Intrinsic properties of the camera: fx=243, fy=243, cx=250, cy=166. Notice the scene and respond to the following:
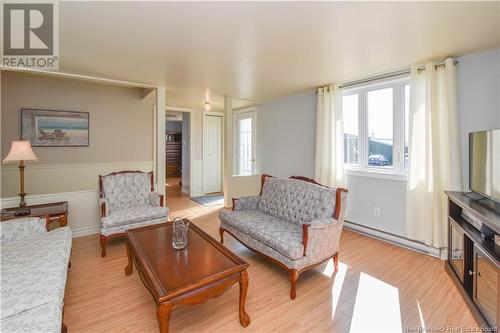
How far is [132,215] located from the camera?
10.3ft

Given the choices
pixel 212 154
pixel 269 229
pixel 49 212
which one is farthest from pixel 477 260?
pixel 212 154

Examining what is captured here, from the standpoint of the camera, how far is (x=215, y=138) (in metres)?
6.62

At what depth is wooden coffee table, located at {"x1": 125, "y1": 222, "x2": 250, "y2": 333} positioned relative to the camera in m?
1.52

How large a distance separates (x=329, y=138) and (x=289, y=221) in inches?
72.2

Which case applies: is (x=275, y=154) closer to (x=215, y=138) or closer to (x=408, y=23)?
(x=215, y=138)

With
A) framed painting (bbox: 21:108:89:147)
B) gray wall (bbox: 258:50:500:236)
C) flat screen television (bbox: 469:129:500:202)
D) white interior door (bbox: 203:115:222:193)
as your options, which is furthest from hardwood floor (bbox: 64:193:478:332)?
white interior door (bbox: 203:115:222:193)

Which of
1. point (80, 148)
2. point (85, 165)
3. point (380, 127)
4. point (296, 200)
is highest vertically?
point (380, 127)

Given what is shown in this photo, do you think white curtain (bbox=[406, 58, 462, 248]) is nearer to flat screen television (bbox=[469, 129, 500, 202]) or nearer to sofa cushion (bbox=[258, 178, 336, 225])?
flat screen television (bbox=[469, 129, 500, 202])

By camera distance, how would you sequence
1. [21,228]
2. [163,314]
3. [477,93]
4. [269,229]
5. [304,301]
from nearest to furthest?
Result: 1. [163,314]
2. [304,301]
3. [21,228]
4. [269,229]
5. [477,93]

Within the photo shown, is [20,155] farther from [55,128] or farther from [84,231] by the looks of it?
[84,231]

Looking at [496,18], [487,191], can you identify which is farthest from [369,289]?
[496,18]

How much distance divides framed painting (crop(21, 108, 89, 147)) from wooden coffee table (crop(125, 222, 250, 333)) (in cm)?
240

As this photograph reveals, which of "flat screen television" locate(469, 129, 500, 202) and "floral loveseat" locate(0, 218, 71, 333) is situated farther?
"flat screen television" locate(469, 129, 500, 202)

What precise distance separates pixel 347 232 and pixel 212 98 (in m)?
3.64
